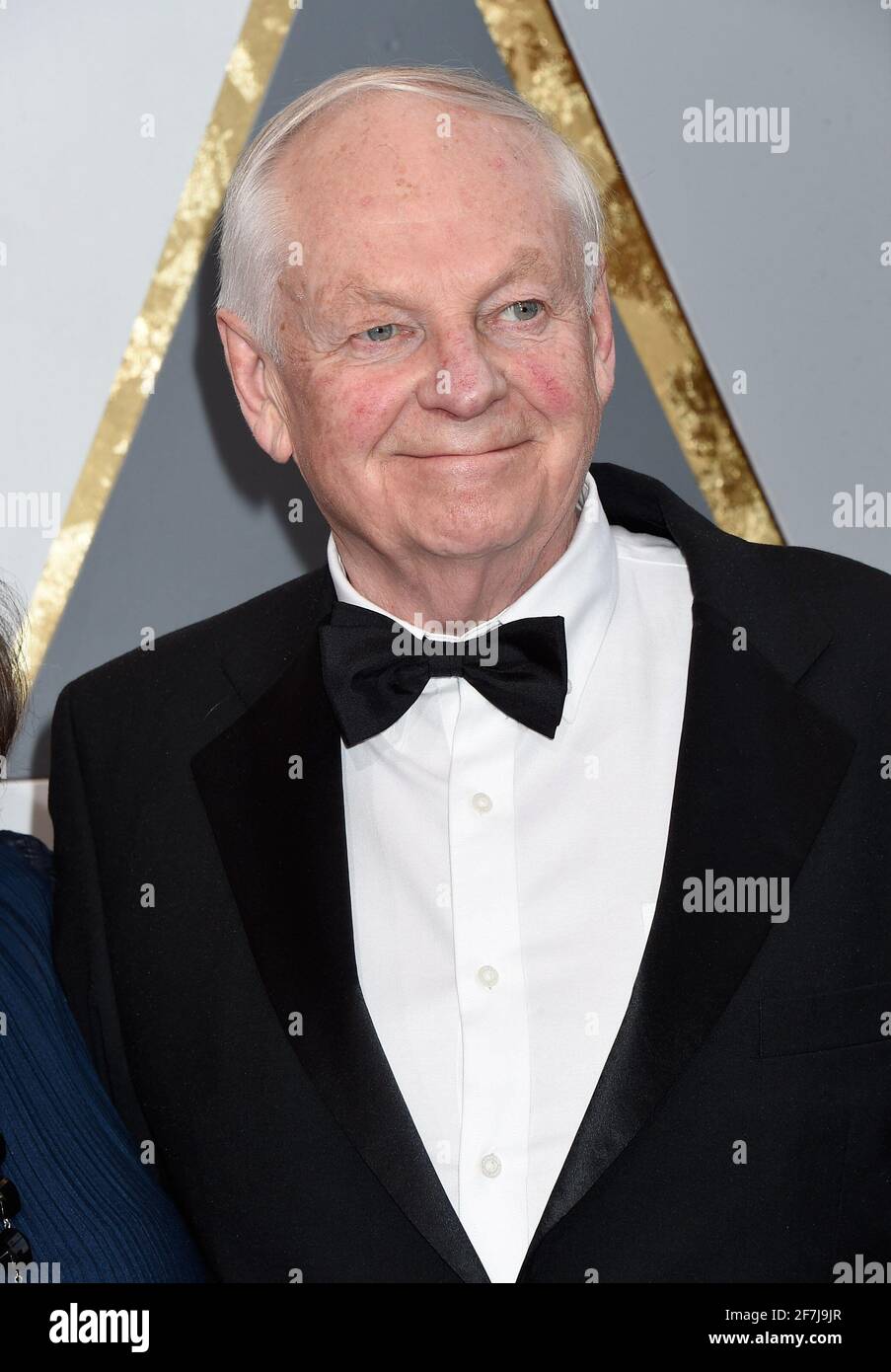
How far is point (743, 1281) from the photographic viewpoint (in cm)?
136

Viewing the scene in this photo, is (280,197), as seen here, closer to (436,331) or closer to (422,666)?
(436,331)

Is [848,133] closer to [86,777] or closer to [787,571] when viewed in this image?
[787,571]

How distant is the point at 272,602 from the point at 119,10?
0.86 metres

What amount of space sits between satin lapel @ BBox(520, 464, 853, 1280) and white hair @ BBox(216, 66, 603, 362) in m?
0.32

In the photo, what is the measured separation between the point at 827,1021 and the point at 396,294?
735mm

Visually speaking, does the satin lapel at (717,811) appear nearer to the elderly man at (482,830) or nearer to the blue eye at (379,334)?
the elderly man at (482,830)

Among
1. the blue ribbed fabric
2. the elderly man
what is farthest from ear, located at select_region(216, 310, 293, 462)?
the blue ribbed fabric

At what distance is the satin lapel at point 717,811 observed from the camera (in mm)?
1335

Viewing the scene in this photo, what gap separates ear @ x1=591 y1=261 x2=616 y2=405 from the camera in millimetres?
1579

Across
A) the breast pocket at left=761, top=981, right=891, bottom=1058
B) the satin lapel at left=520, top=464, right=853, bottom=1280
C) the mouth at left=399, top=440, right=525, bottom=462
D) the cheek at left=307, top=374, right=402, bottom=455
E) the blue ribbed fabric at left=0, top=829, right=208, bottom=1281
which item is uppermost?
the cheek at left=307, top=374, right=402, bottom=455

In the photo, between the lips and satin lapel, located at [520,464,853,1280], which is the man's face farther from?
satin lapel, located at [520,464,853,1280]

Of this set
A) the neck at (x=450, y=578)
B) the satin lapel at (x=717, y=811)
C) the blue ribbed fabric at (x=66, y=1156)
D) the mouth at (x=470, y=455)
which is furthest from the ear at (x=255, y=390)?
the blue ribbed fabric at (x=66, y=1156)

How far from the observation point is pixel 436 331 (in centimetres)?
144

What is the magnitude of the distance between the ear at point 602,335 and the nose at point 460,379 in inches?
6.8
